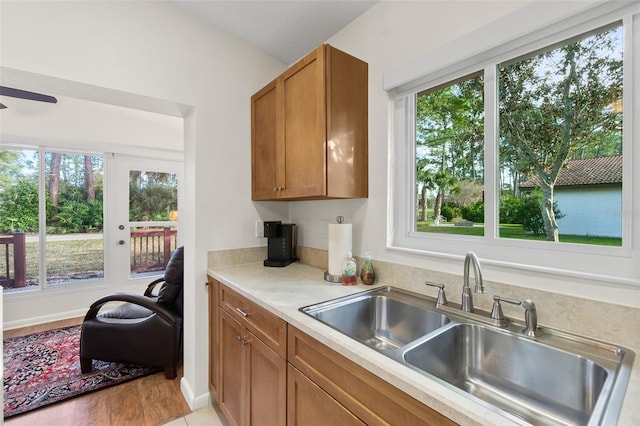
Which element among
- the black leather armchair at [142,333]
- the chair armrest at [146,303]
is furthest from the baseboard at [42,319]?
the chair armrest at [146,303]

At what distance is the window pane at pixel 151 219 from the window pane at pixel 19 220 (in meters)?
0.90

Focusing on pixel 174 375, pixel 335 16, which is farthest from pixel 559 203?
pixel 174 375

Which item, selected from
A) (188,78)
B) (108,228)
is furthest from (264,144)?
(108,228)

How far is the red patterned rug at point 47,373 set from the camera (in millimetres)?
1946

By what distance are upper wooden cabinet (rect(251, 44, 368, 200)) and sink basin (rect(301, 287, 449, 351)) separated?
1.85 feet

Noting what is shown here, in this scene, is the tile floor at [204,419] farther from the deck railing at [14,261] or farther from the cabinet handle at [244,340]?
the deck railing at [14,261]

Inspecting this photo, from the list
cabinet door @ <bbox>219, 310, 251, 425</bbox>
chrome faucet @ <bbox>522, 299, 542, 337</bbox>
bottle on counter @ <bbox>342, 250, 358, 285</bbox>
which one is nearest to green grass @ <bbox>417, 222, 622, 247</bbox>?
chrome faucet @ <bbox>522, 299, 542, 337</bbox>

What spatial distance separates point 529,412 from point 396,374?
0.52m

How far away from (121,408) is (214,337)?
771 mm

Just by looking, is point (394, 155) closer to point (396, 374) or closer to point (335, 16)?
point (335, 16)

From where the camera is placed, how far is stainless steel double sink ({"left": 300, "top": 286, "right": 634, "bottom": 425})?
0.79 meters

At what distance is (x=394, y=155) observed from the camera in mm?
1599

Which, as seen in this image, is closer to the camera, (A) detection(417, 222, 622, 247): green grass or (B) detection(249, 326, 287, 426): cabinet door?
(A) detection(417, 222, 622, 247): green grass

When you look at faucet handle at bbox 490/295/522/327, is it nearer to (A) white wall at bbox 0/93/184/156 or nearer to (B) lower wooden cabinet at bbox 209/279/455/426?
(B) lower wooden cabinet at bbox 209/279/455/426
